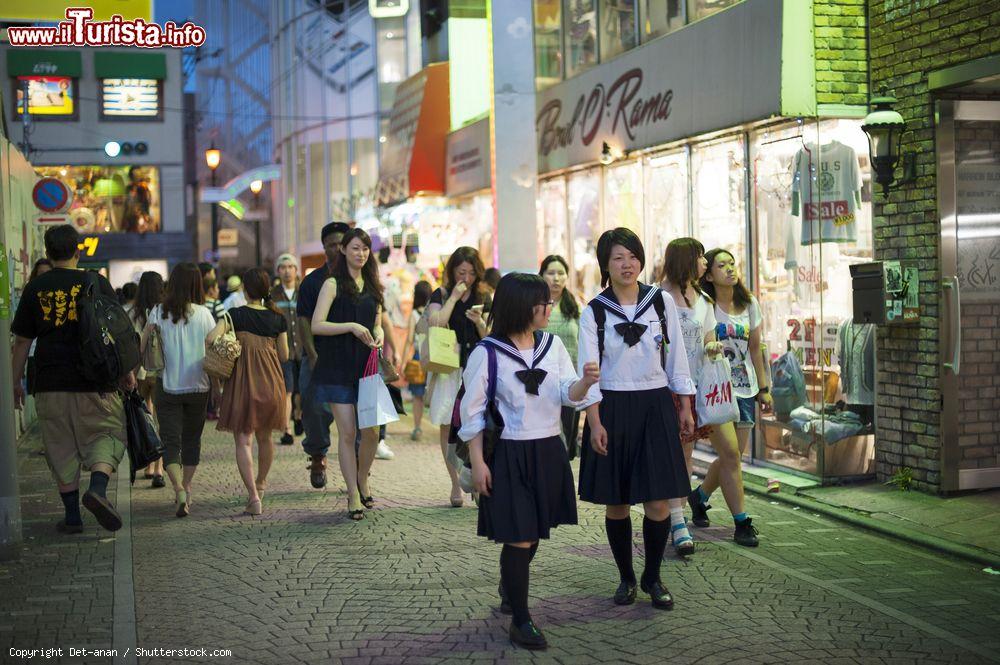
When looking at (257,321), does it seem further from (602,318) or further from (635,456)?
(635,456)

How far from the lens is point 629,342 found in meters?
6.13

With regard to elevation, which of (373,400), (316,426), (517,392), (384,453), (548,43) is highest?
(548,43)

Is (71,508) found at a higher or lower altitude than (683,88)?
lower

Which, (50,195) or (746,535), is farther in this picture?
(50,195)

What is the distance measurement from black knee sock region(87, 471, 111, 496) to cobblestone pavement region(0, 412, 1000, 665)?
1.20ft

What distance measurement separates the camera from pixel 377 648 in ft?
17.9

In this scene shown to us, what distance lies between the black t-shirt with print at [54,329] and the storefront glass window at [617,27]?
25.3 feet

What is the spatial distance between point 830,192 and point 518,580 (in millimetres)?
5952

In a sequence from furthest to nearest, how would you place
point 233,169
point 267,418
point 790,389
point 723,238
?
point 233,169
point 723,238
point 790,389
point 267,418

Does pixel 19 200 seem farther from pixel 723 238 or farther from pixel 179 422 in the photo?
pixel 723 238

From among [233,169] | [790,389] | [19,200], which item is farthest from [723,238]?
[233,169]

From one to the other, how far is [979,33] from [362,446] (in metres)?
5.47

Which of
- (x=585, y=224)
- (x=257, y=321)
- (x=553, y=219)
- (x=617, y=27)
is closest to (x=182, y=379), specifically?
(x=257, y=321)

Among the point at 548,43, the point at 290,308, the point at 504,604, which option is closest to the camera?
the point at 504,604
